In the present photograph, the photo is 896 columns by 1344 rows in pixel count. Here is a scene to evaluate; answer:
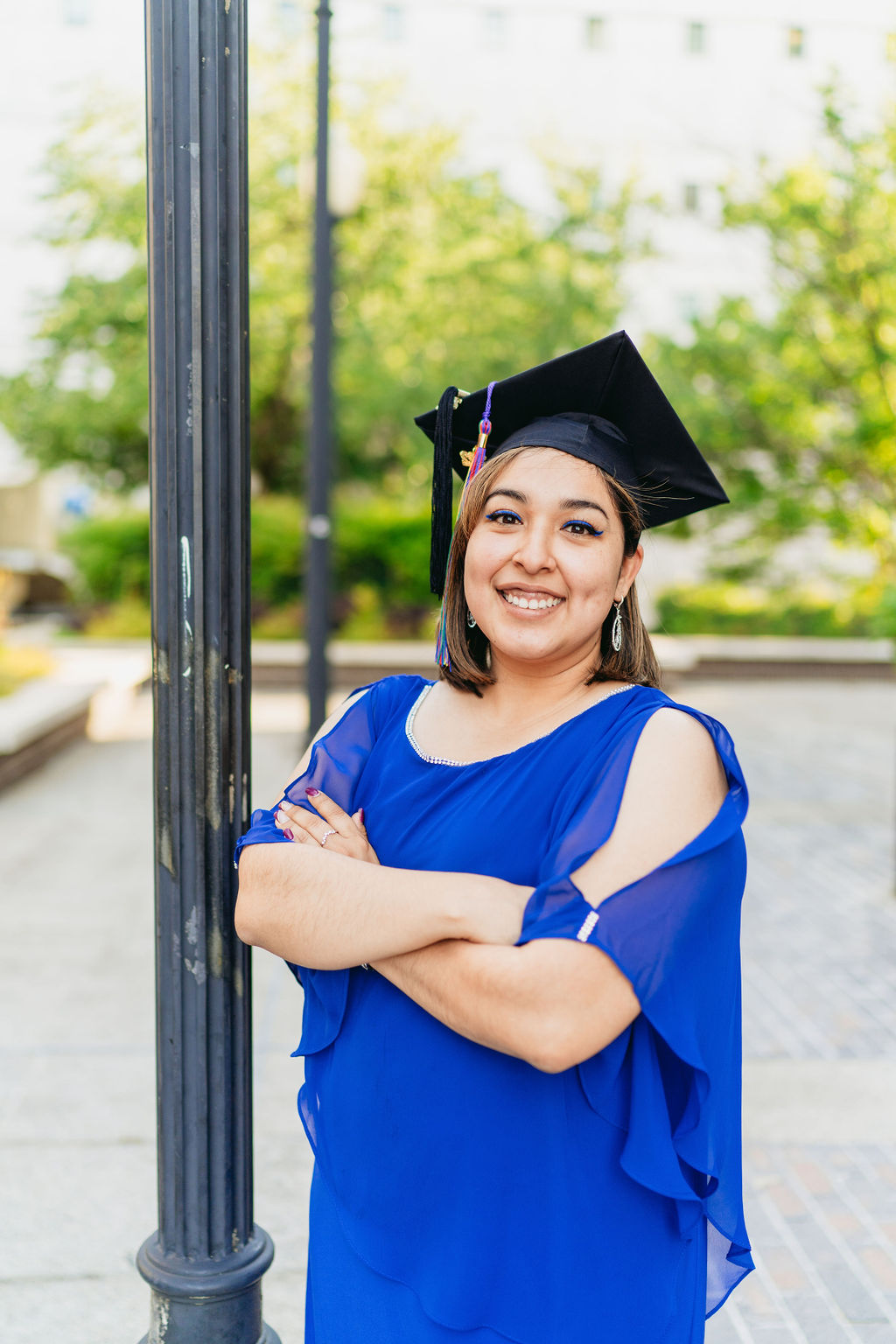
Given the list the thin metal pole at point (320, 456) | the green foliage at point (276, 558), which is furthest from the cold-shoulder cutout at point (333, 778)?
the green foliage at point (276, 558)

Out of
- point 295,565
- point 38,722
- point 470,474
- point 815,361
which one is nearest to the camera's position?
point 470,474

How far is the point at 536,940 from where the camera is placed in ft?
5.21

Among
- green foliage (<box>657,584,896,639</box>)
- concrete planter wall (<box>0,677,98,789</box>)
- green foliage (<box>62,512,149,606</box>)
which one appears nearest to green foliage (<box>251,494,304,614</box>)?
green foliage (<box>62,512,149,606</box>)

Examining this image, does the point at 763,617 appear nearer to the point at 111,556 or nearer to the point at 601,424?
the point at 111,556

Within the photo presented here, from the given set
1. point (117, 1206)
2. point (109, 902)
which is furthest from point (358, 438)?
point (117, 1206)

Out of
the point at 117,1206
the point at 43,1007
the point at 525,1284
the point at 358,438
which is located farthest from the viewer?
the point at 358,438

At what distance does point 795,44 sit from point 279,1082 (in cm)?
4657

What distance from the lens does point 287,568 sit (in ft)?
53.3

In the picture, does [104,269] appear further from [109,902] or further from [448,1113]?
[448,1113]

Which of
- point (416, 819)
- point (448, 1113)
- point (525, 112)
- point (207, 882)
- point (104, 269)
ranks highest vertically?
point (525, 112)

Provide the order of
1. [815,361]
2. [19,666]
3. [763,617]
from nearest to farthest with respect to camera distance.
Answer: [815,361], [19,666], [763,617]

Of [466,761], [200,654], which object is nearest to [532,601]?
[466,761]

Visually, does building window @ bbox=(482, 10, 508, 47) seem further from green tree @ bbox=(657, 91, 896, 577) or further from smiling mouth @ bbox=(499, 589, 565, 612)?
smiling mouth @ bbox=(499, 589, 565, 612)

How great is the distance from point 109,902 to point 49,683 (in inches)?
193
